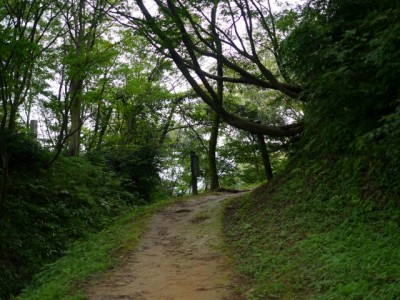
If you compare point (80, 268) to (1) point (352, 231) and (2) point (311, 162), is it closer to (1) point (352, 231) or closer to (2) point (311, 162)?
(1) point (352, 231)

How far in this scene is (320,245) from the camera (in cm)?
568

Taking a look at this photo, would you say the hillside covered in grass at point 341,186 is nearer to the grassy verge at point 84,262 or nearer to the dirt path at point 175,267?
the dirt path at point 175,267

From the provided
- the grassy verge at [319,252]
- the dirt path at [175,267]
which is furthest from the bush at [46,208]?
the grassy verge at [319,252]

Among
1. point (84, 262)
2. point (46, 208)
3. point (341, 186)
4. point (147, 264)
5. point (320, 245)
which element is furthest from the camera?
point (46, 208)

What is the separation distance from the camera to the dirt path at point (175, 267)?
5.60 meters

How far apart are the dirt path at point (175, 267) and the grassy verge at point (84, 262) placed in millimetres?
247

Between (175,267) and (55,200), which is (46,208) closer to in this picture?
(55,200)

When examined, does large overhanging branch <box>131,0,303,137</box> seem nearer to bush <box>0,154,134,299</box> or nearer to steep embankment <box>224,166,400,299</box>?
steep embankment <box>224,166,400,299</box>

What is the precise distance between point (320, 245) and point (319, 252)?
215 millimetres

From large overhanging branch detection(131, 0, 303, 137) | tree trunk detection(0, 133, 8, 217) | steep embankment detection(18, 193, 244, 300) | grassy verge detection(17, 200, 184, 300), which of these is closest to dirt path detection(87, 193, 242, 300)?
steep embankment detection(18, 193, 244, 300)

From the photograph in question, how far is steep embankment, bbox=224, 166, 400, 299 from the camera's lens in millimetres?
4387

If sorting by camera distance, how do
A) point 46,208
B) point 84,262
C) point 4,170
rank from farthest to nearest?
point 46,208
point 4,170
point 84,262

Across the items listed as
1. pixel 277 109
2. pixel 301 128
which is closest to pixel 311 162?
pixel 301 128

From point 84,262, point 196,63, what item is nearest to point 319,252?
point 84,262
